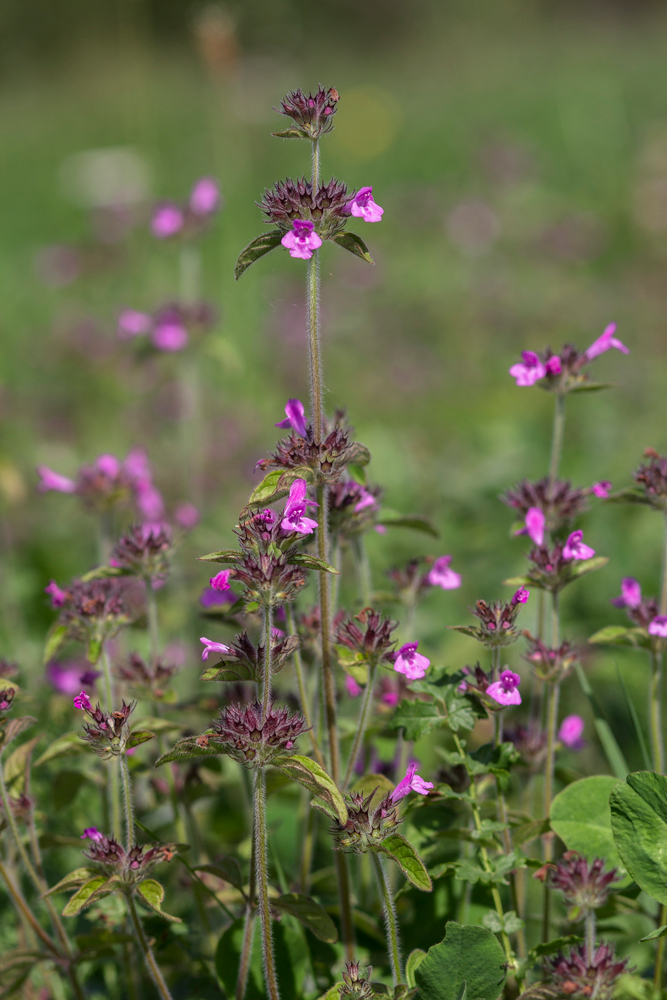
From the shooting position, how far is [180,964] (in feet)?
6.82

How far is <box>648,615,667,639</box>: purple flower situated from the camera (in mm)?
1834

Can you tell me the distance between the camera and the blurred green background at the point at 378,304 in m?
4.05

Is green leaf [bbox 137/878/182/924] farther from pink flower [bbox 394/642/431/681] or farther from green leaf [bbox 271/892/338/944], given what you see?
pink flower [bbox 394/642/431/681]

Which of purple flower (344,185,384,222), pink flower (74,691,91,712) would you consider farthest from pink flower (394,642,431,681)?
purple flower (344,185,384,222)

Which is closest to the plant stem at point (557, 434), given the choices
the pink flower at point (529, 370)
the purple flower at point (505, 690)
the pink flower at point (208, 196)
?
the pink flower at point (529, 370)

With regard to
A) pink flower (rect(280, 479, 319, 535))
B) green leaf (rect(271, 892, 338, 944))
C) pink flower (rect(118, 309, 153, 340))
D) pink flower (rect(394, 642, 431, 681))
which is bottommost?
green leaf (rect(271, 892, 338, 944))

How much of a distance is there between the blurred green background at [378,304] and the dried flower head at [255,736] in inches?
35.4

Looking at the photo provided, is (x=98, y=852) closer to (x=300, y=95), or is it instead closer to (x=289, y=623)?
(x=289, y=623)

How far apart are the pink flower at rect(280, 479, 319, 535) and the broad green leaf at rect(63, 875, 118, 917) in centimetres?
66

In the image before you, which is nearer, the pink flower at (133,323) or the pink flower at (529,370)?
the pink flower at (529,370)

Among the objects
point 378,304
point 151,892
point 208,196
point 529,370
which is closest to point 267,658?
point 151,892

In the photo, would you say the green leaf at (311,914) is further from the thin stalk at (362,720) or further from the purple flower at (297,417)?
the purple flower at (297,417)

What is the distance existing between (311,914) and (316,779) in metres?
0.36

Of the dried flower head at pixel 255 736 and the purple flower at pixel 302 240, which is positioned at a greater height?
the purple flower at pixel 302 240
